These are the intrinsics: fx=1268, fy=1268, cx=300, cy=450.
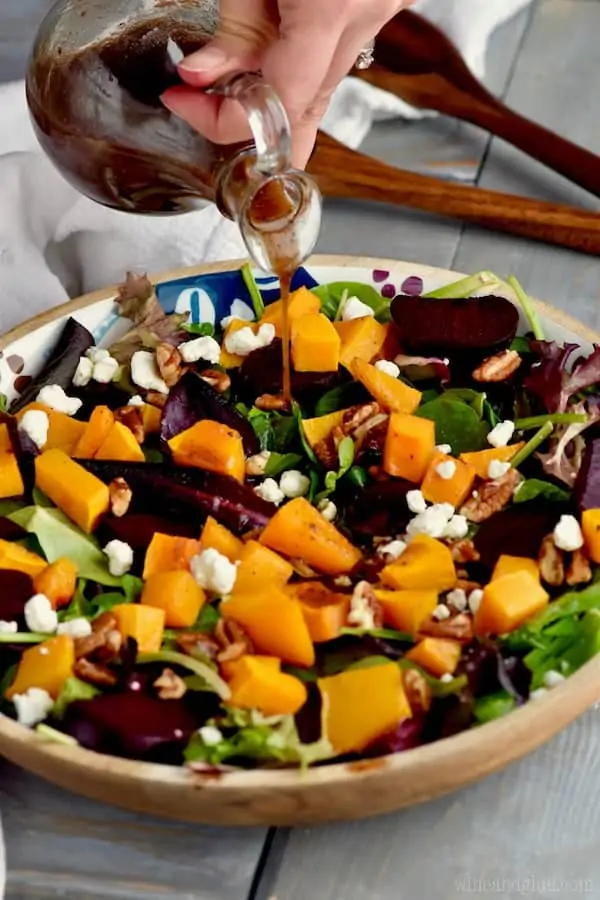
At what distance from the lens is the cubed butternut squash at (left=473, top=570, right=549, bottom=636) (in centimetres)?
95

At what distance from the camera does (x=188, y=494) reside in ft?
3.55

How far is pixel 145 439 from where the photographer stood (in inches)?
46.6

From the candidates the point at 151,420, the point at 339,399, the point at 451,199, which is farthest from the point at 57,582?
the point at 451,199

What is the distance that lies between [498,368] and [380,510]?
0.67ft

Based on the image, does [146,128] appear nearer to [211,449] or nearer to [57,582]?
[211,449]

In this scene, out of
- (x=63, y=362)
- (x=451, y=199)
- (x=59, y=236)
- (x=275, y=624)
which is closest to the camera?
(x=275, y=624)

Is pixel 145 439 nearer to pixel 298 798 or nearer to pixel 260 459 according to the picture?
pixel 260 459

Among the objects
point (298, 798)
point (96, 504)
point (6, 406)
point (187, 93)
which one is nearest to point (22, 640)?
point (96, 504)

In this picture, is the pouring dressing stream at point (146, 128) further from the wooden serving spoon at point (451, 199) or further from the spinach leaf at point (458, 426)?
the wooden serving spoon at point (451, 199)

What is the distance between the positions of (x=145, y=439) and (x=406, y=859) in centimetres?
46

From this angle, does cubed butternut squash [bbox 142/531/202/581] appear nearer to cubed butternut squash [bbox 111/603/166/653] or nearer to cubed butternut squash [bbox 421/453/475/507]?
cubed butternut squash [bbox 111/603/166/653]

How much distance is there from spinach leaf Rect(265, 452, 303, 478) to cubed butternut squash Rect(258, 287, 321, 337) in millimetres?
146

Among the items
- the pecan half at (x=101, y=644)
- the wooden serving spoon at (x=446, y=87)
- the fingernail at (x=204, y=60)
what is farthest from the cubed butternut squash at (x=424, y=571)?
the wooden serving spoon at (x=446, y=87)

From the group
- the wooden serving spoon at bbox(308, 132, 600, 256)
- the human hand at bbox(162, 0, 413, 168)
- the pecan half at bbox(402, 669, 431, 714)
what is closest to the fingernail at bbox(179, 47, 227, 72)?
the human hand at bbox(162, 0, 413, 168)
